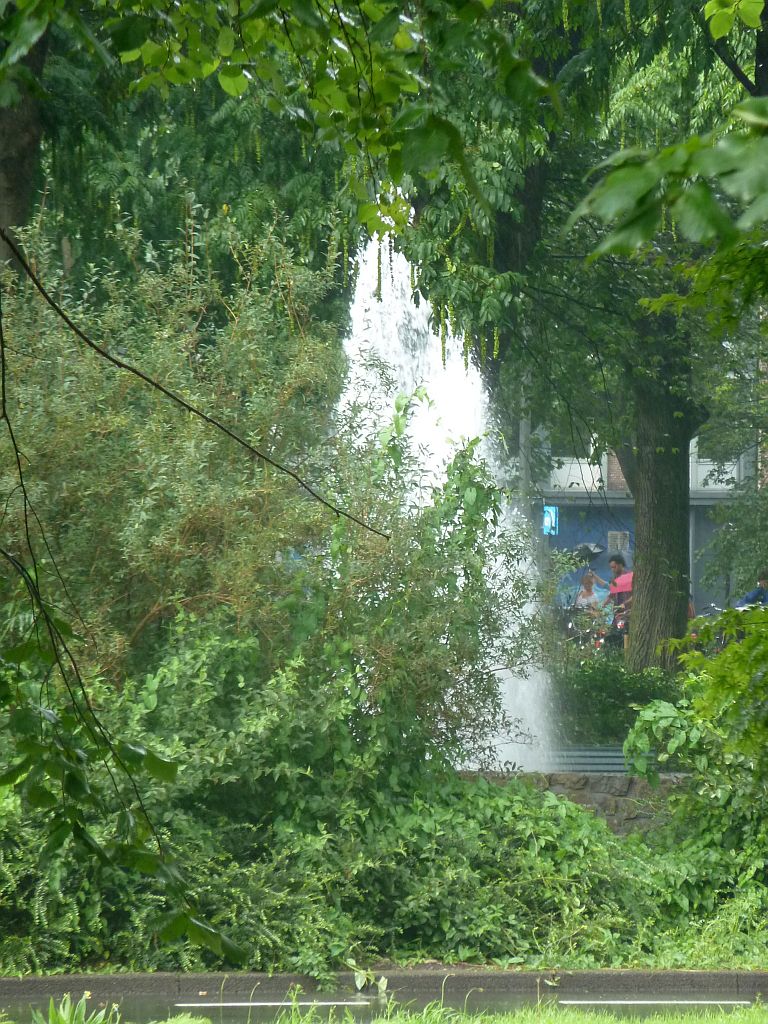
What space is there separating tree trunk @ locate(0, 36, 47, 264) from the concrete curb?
3804 millimetres

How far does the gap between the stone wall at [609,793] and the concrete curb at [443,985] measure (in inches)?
119

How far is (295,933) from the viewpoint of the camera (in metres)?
7.25

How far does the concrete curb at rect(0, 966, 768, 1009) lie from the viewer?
266 inches

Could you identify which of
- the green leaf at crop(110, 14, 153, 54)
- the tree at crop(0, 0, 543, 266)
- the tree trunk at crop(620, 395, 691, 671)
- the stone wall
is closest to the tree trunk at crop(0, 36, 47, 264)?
the tree at crop(0, 0, 543, 266)

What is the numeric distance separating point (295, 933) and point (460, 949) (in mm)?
990

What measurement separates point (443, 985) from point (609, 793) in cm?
441

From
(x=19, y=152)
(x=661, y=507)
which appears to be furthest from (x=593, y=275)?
(x=19, y=152)

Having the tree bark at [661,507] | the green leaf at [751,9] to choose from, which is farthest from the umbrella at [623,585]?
the green leaf at [751,9]

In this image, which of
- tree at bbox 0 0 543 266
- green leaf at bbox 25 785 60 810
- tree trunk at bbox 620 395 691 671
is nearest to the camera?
tree at bbox 0 0 543 266

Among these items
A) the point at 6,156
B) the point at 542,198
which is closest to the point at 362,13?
the point at 6,156

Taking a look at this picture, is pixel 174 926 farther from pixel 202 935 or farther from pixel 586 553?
pixel 586 553

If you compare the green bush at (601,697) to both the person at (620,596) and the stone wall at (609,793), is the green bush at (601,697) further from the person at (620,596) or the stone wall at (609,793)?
the stone wall at (609,793)

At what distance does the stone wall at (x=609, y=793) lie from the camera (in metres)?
10.4

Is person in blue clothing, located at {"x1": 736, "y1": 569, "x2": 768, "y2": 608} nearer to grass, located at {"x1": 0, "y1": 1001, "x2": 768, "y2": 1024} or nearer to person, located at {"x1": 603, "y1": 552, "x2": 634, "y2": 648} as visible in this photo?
person, located at {"x1": 603, "y1": 552, "x2": 634, "y2": 648}
